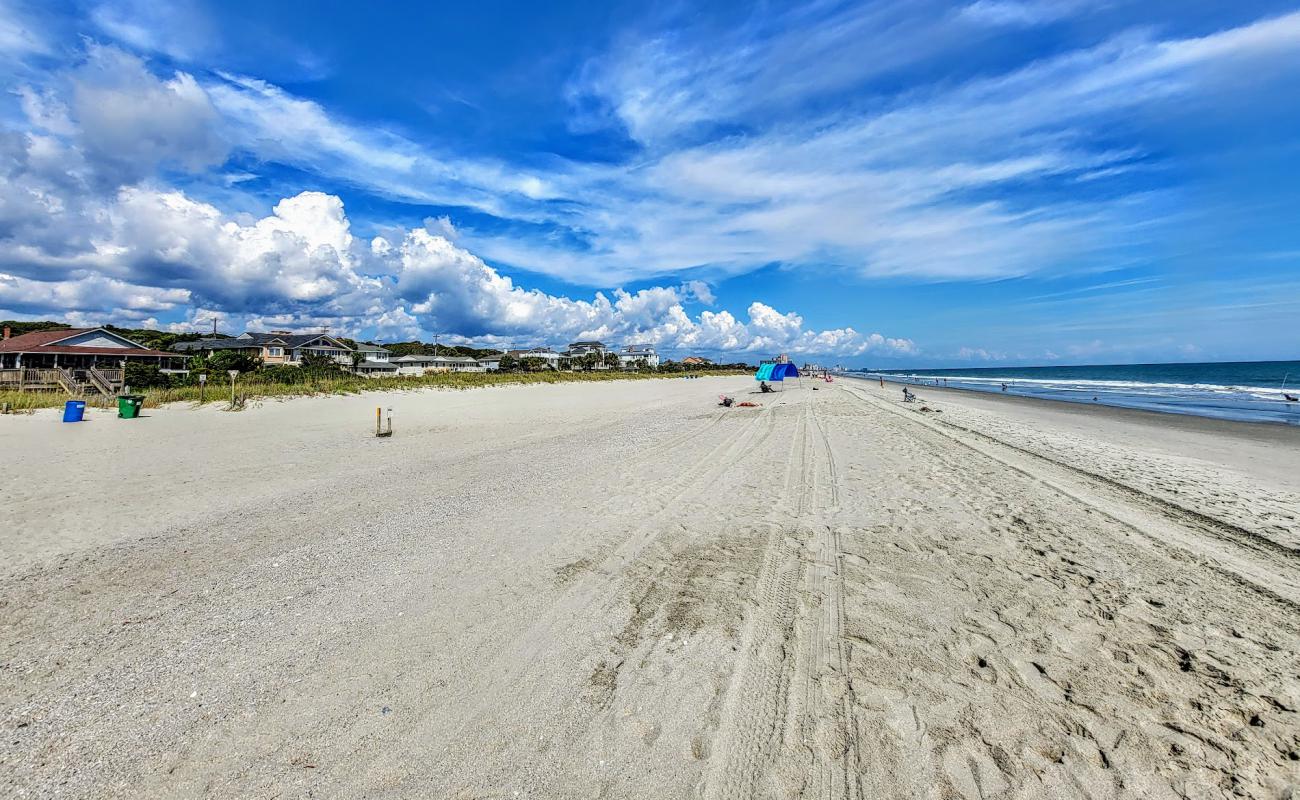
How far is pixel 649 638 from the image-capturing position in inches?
143

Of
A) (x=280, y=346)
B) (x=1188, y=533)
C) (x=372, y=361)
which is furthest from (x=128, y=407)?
(x=372, y=361)

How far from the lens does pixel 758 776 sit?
2.41 meters

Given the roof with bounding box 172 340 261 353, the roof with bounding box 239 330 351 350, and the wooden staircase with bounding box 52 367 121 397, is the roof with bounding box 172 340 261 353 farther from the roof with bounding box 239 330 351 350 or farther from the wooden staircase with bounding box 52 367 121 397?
the wooden staircase with bounding box 52 367 121 397

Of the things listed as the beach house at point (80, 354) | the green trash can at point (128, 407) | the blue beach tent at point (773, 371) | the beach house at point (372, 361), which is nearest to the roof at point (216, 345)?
the beach house at point (372, 361)

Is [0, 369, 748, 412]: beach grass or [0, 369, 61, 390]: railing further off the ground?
[0, 369, 61, 390]: railing

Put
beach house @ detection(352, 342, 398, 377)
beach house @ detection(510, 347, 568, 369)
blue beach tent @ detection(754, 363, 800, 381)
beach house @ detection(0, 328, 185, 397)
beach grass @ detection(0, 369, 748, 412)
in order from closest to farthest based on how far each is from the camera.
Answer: beach grass @ detection(0, 369, 748, 412)
beach house @ detection(0, 328, 185, 397)
blue beach tent @ detection(754, 363, 800, 381)
beach house @ detection(352, 342, 398, 377)
beach house @ detection(510, 347, 568, 369)

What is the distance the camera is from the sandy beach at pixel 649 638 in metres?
2.46

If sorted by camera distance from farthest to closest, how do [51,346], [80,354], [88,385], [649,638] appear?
[80,354], [51,346], [88,385], [649,638]

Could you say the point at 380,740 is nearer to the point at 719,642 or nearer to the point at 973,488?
the point at 719,642

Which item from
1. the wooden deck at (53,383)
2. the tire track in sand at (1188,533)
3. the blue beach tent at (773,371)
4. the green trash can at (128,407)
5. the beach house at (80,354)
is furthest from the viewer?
the blue beach tent at (773,371)

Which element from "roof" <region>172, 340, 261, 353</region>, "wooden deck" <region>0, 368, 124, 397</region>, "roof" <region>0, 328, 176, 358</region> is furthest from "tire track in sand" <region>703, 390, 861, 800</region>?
"roof" <region>172, 340, 261, 353</region>

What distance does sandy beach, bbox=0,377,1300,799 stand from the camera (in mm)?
2465

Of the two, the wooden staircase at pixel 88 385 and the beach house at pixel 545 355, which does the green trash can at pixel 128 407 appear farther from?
the beach house at pixel 545 355

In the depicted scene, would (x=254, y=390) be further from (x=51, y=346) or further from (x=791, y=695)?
(x=51, y=346)
